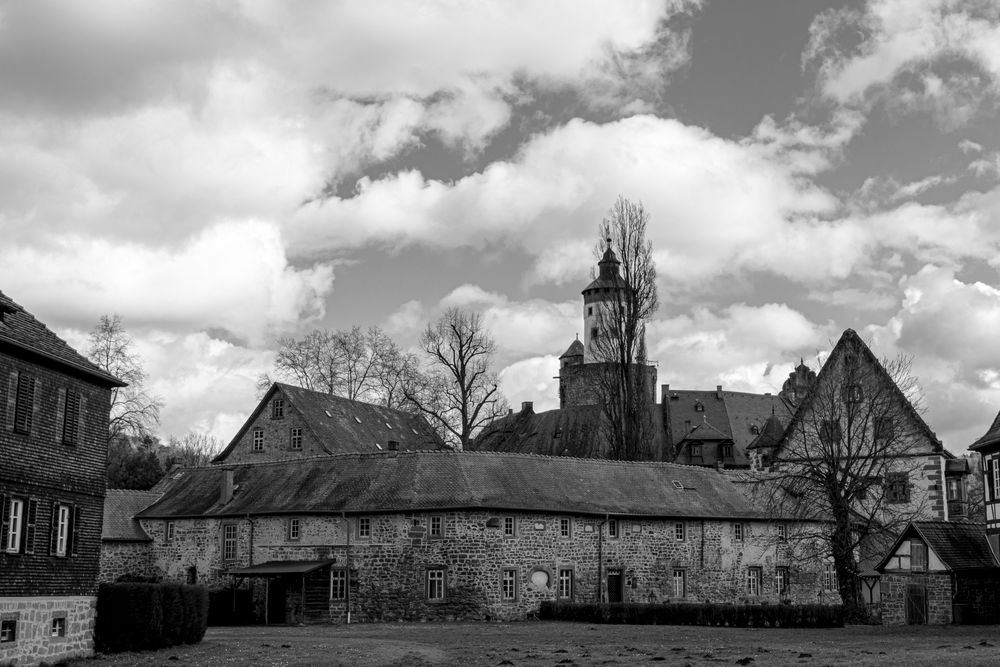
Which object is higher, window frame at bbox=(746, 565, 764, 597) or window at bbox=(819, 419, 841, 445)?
window at bbox=(819, 419, 841, 445)

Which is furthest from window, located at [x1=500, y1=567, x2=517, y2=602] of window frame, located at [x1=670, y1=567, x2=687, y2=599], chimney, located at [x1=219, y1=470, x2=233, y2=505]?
chimney, located at [x1=219, y1=470, x2=233, y2=505]

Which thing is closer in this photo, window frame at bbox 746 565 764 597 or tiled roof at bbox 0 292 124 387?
tiled roof at bbox 0 292 124 387

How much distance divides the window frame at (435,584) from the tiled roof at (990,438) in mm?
Answer: 18975

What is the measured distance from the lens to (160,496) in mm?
51156

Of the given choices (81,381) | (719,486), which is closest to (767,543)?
(719,486)

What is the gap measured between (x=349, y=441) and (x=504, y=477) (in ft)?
57.2

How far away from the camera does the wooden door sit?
4453 cm

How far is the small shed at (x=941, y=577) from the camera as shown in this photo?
34531 mm

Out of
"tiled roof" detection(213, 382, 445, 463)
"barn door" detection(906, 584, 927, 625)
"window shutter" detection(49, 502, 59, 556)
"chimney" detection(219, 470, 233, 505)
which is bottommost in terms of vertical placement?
"barn door" detection(906, 584, 927, 625)

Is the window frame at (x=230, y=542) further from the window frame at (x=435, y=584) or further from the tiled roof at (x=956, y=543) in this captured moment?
the tiled roof at (x=956, y=543)

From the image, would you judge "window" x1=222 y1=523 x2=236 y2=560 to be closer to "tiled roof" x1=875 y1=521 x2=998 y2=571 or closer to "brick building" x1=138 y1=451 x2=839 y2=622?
"brick building" x1=138 y1=451 x2=839 y2=622

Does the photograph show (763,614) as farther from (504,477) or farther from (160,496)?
(160,496)

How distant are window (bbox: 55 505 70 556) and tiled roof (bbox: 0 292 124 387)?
10.0 feet

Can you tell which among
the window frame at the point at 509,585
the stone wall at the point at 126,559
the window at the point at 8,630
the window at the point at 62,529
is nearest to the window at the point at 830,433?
the window frame at the point at 509,585
